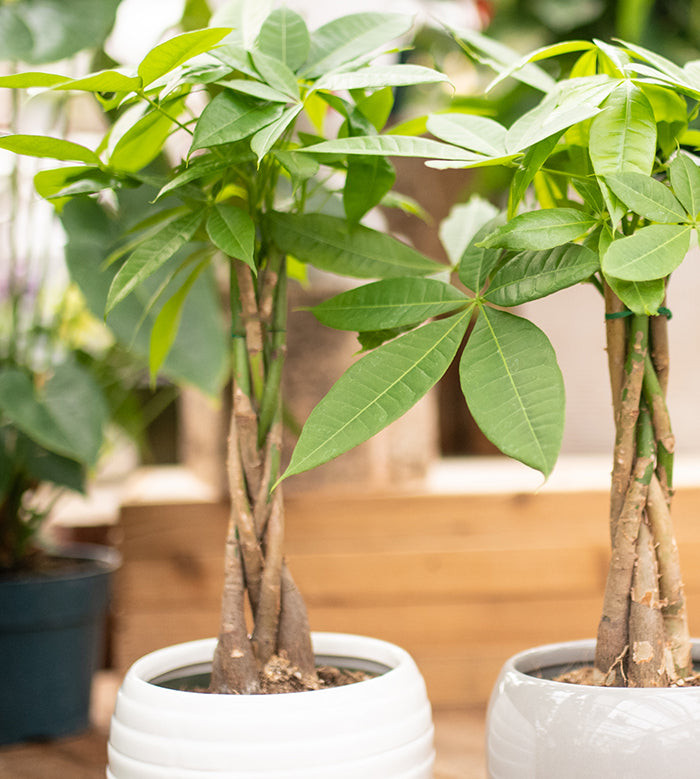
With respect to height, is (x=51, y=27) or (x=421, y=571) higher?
(x=51, y=27)

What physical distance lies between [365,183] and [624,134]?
166 mm

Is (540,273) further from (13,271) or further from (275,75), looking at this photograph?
(13,271)

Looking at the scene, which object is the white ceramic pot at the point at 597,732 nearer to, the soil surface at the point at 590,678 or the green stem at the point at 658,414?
the soil surface at the point at 590,678

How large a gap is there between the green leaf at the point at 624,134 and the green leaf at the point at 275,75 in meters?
0.17

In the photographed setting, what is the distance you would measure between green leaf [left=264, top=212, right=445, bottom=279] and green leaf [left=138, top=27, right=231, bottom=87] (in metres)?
0.12

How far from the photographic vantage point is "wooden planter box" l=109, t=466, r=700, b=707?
0.96m

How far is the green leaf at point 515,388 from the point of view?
0.39 metres

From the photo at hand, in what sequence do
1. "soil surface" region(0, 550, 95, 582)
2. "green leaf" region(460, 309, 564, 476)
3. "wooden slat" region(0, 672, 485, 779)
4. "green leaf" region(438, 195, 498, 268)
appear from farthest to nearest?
"soil surface" region(0, 550, 95, 582) → "wooden slat" region(0, 672, 485, 779) → "green leaf" region(438, 195, 498, 268) → "green leaf" region(460, 309, 564, 476)

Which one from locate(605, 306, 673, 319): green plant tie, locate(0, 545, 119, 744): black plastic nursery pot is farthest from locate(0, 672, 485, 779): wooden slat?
locate(605, 306, 673, 319): green plant tie

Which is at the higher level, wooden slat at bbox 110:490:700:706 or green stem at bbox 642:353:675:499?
green stem at bbox 642:353:675:499

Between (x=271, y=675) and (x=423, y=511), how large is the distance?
18.6 inches

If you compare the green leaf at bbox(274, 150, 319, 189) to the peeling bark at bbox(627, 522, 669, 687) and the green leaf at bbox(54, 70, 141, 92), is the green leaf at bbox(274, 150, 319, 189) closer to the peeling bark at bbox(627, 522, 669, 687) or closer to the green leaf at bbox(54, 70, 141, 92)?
the green leaf at bbox(54, 70, 141, 92)

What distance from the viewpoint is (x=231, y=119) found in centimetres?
45

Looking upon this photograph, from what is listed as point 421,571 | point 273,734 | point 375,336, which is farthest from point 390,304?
point 421,571
